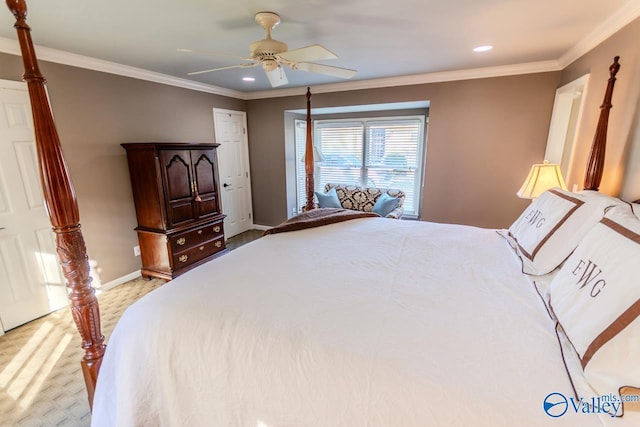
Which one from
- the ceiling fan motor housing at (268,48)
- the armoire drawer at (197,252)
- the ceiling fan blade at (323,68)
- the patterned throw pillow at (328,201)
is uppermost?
the ceiling fan motor housing at (268,48)

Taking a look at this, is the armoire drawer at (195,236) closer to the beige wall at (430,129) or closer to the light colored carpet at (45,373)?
the beige wall at (430,129)

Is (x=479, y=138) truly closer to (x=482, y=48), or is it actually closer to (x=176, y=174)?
(x=482, y=48)

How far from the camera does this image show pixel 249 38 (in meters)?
2.34

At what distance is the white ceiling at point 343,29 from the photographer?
1793 millimetres

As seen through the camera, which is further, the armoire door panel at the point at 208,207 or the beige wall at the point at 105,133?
the armoire door panel at the point at 208,207

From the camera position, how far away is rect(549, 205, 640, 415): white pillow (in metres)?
0.73

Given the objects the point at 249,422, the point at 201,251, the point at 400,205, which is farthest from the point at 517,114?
the point at 201,251

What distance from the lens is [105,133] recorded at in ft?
9.73

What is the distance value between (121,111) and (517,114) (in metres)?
4.47

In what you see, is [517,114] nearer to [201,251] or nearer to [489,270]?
[489,270]

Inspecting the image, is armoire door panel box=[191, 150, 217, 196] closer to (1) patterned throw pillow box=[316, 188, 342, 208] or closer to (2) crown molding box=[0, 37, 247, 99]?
(2) crown molding box=[0, 37, 247, 99]

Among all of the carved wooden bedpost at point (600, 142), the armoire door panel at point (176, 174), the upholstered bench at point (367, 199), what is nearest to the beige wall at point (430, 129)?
the carved wooden bedpost at point (600, 142)

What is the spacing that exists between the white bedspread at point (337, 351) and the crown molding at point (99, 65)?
8.48 ft

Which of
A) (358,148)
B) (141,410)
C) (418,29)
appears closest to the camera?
(141,410)
